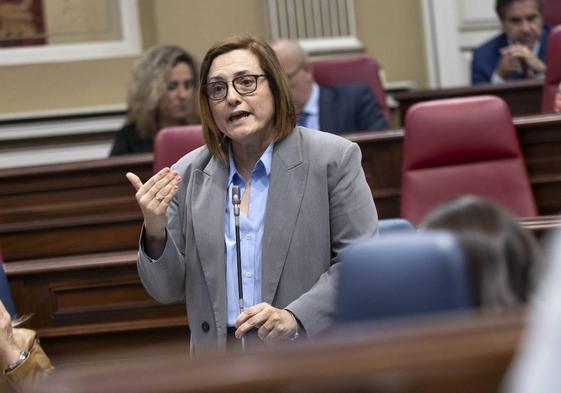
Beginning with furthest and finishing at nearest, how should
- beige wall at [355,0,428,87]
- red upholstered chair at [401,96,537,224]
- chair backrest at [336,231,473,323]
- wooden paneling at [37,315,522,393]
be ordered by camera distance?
beige wall at [355,0,428,87] → red upholstered chair at [401,96,537,224] → chair backrest at [336,231,473,323] → wooden paneling at [37,315,522,393]

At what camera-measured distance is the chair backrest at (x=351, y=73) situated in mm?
4426

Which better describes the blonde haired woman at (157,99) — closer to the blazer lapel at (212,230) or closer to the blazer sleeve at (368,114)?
the blazer sleeve at (368,114)

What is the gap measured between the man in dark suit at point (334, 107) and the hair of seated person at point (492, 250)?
2905 millimetres

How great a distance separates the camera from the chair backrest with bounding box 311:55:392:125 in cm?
443

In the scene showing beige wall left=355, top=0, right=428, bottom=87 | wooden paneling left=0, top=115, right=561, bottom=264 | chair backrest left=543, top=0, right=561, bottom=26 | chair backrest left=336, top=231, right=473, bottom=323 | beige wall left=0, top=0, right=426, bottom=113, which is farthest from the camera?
beige wall left=355, top=0, right=428, bottom=87

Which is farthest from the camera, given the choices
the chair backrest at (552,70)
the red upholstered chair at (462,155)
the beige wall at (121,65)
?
the beige wall at (121,65)

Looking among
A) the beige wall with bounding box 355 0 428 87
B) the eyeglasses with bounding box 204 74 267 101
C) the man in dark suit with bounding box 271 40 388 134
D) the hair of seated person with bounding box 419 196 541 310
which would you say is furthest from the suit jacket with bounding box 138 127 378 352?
the beige wall with bounding box 355 0 428 87

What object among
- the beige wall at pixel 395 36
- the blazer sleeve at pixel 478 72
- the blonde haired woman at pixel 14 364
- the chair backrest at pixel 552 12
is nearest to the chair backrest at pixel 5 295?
the blonde haired woman at pixel 14 364

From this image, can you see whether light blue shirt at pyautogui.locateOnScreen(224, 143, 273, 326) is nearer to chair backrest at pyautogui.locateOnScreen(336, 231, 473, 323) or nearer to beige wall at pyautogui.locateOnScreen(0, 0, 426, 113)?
chair backrest at pyautogui.locateOnScreen(336, 231, 473, 323)

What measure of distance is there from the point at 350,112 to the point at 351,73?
44cm

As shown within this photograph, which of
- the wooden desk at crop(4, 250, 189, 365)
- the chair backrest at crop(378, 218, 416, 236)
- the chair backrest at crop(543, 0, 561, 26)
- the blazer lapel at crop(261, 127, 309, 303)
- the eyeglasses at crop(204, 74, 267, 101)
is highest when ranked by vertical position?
the chair backrest at crop(543, 0, 561, 26)

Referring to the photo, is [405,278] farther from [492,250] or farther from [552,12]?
[552,12]

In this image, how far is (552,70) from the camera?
3.91m

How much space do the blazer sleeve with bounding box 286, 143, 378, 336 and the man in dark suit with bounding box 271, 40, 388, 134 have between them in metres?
2.04
